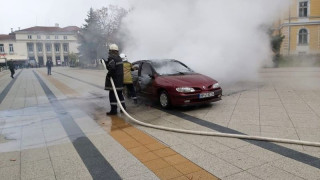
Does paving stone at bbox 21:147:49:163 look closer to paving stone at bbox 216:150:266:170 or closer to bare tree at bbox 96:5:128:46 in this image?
paving stone at bbox 216:150:266:170

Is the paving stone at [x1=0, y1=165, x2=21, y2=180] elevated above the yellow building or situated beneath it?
situated beneath

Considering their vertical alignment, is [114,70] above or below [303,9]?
below

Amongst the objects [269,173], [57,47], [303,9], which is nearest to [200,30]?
[269,173]

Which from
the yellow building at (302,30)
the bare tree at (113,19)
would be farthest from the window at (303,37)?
the bare tree at (113,19)

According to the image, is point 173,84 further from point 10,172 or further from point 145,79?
point 10,172

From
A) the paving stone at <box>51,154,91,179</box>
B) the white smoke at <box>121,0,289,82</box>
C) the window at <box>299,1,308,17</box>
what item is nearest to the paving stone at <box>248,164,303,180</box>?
the paving stone at <box>51,154,91,179</box>

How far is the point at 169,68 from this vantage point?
799 cm

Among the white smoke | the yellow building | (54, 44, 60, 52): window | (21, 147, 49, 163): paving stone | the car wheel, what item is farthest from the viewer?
(54, 44, 60, 52): window

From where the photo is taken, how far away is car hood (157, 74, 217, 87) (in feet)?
22.5

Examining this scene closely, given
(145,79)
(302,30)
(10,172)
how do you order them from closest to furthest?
(10,172), (145,79), (302,30)

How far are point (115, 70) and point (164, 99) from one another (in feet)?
4.77

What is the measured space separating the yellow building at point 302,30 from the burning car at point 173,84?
29.4 metres

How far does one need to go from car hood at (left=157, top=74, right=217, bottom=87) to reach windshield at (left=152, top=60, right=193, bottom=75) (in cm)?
34

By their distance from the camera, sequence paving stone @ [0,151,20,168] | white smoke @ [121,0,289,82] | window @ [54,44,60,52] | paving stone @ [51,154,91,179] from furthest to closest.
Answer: window @ [54,44,60,52] → white smoke @ [121,0,289,82] → paving stone @ [0,151,20,168] → paving stone @ [51,154,91,179]
